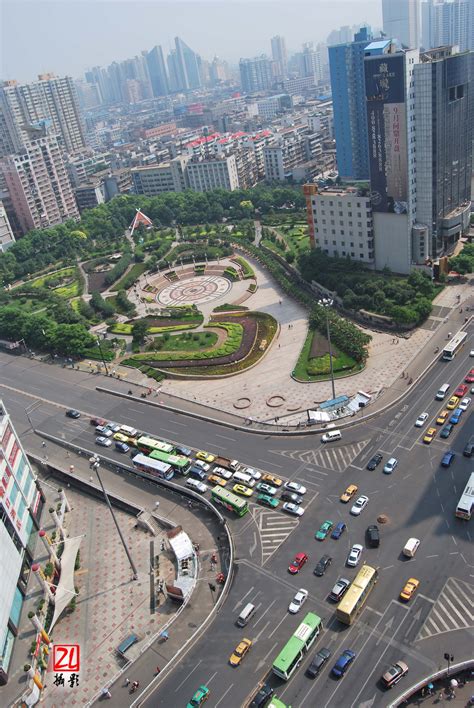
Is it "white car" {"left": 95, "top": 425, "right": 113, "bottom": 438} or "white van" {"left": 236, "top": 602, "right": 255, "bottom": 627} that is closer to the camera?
"white van" {"left": 236, "top": 602, "right": 255, "bottom": 627}

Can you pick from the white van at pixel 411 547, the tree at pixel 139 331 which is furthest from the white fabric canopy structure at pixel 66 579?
the tree at pixel 139 331

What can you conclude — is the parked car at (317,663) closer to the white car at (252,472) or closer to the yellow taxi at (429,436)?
the white car at (252,472)


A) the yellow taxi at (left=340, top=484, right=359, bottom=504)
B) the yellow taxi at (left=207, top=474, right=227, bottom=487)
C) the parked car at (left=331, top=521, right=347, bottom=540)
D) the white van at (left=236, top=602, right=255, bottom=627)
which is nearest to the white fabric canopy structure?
the yellow taxi at (left=207, top=474, right=227, bottom=487)

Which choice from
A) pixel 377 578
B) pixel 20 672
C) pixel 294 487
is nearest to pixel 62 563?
pixel 20 672

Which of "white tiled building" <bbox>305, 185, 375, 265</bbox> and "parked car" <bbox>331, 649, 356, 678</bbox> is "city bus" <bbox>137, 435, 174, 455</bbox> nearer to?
"parked car" <bbox>331, 649, 356, 678</bbox>

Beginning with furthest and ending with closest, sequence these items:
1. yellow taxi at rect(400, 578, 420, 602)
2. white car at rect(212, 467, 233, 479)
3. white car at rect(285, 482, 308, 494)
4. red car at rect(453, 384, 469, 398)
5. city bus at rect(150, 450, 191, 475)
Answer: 1. red car at rect(453, 384, 469, 398)
2. city bus at rect(150, 450, 191, 475)
3. white car at rect(212, 467, 233, 479)
4. white car at rect(285, 482, 308, 494)
5. yellow taxi at rect(400, 578, 420, 602)
